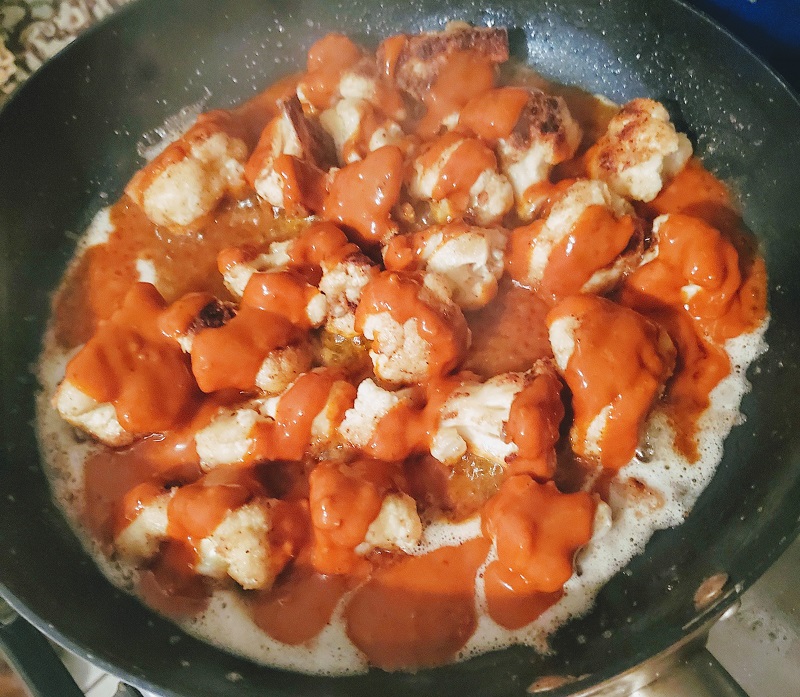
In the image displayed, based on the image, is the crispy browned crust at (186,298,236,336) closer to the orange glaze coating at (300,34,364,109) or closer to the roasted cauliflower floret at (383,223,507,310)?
the roasted cauliflower floret at (383,223,507,310)

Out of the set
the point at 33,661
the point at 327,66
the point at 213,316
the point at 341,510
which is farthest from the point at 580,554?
the point at 327,66

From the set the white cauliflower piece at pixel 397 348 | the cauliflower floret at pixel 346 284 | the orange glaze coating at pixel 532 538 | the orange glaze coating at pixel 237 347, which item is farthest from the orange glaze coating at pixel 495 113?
the orange glaze coating at pixel 532 538

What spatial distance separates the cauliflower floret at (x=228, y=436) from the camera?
1.49 m

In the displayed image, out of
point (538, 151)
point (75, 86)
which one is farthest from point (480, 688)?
point (75, 86)

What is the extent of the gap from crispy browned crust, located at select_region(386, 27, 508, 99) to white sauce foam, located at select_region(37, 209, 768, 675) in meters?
0.97

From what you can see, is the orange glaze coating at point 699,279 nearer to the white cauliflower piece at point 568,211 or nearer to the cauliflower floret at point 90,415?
the white cauliflower piece at point 568,211

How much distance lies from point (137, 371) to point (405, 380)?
0.60 meters

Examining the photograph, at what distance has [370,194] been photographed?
1.62 meters

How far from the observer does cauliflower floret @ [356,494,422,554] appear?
1.38 meters

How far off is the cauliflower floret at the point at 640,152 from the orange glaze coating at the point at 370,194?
52cm

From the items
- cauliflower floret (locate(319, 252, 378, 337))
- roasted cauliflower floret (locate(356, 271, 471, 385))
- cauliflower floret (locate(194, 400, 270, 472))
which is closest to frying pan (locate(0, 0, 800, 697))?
cauliflower floret (locate(194, 400, 270, 472))

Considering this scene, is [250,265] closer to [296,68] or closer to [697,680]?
[296,68]

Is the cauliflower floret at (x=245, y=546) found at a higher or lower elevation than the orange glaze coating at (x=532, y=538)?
lower

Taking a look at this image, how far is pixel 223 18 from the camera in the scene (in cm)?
199
